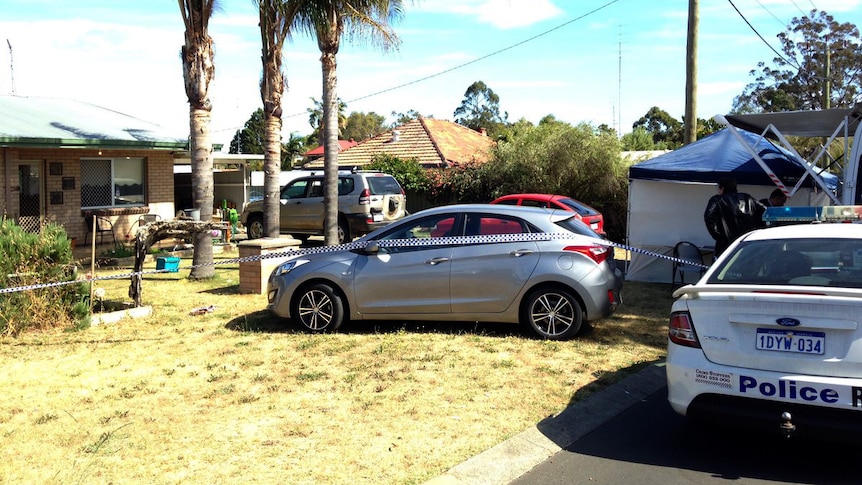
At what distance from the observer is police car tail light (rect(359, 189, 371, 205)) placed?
1712 centimetres

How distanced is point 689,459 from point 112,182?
16.0 metres

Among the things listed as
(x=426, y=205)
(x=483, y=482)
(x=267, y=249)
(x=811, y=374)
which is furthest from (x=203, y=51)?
(x=426, y=205)

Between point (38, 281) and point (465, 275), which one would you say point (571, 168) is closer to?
point (465, 275)

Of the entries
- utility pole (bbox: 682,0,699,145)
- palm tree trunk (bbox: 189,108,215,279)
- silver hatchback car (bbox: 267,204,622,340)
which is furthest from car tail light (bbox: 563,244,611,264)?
utility pole (bbox: 682,0,699,145)

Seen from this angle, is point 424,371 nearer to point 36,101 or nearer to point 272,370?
point 272,370

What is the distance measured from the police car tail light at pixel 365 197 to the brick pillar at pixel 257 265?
582cm

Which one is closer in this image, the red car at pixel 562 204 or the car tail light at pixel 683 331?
the car tail light at pixel 683 331

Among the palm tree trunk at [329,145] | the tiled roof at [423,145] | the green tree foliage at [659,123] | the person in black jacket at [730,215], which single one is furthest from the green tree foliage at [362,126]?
the person in black jacket at [730,215]

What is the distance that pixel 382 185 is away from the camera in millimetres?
17734

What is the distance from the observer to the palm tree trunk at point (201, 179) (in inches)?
500

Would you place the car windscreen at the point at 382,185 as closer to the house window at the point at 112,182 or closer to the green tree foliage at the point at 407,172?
the house window at the point at 112,182

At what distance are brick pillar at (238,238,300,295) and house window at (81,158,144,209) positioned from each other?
7.88 meters

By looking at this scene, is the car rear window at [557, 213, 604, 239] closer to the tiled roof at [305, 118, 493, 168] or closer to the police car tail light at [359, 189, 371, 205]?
the police car tail light at [359, 189, 371, 205]

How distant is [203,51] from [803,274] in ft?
34.2
